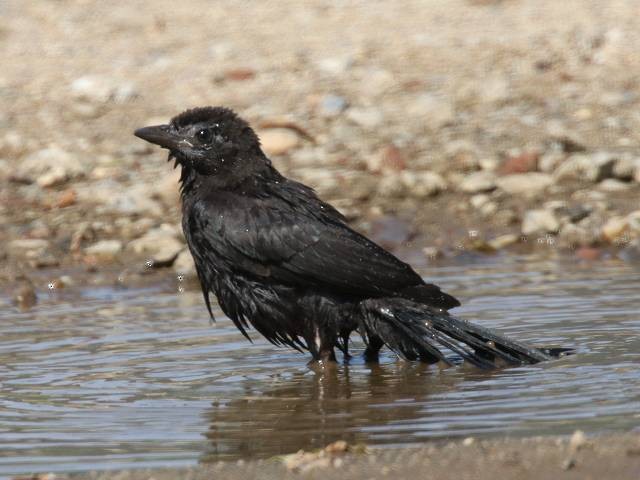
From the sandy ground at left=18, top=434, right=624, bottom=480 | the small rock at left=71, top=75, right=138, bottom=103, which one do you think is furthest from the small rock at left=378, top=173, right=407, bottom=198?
the sandy ground at left=18, top=434, right=624, bottom=480

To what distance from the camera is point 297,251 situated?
7.01 meters

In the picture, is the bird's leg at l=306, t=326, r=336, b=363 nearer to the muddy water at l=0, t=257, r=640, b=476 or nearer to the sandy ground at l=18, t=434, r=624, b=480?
the muddy water at l=0, t=257, r=640, b=476

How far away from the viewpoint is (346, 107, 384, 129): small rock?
12500mm

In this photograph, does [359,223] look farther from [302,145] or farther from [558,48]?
[558,48]

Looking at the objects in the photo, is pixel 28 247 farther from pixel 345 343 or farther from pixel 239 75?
pixel 345 343

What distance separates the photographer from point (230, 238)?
698 centimetres

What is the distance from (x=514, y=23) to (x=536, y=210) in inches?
164

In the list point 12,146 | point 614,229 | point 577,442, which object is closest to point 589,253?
point 614,229

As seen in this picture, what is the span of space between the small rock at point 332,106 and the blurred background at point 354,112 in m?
0.02

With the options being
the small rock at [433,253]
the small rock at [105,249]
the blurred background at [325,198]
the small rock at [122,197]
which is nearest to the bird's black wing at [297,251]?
the blurred background at [325,198]

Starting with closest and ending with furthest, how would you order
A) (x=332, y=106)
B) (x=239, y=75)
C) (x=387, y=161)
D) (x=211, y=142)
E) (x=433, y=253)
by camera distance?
1. (x=211, y=142)
2. (x=433, y=253)
3. (x=387, y=161)
4. (x=332, y=106)
5. (x=239, y=75)

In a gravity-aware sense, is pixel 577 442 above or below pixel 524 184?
below

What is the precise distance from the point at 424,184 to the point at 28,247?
3.21 meters

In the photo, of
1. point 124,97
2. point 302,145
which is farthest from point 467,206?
point 124,97
